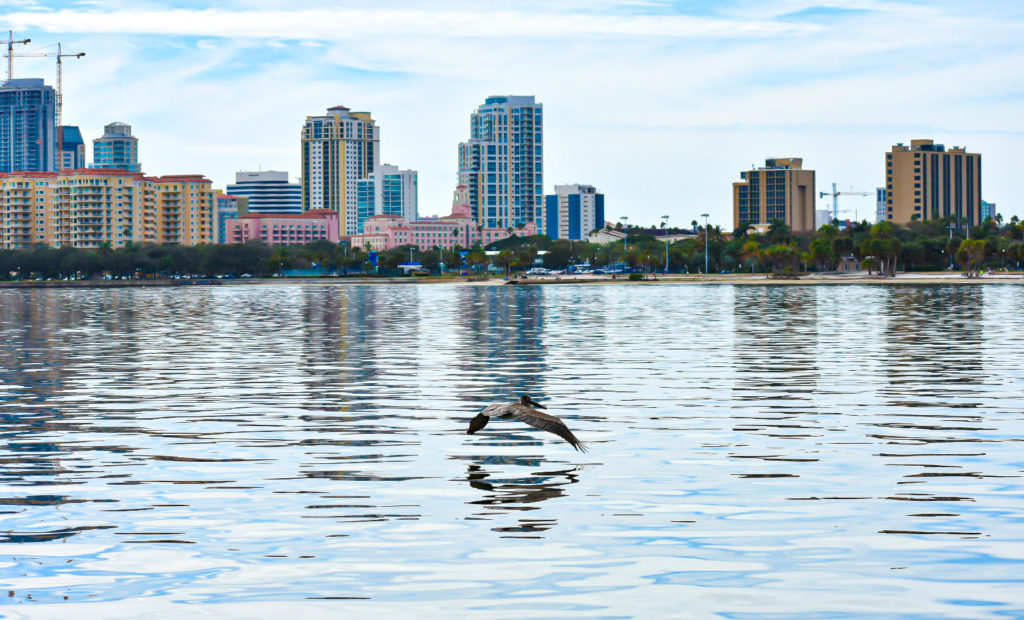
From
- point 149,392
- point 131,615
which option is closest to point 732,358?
point 149,392

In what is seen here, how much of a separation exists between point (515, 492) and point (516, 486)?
438mm

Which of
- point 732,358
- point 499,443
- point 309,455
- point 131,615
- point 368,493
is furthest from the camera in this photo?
point 732,358

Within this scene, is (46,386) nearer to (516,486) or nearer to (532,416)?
(516,486)

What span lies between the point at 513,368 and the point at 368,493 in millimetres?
20791

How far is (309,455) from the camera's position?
2000 centimetres

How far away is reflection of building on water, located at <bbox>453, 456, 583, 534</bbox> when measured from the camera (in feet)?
48.5

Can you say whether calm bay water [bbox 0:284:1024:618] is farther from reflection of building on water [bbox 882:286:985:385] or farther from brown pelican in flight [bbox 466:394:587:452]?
brown pelican in flight [bbox 466:394:587:452]

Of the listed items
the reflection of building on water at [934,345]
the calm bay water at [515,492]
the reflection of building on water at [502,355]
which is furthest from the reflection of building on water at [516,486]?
the reflection of building on water at [934,345]

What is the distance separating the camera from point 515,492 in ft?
54.4

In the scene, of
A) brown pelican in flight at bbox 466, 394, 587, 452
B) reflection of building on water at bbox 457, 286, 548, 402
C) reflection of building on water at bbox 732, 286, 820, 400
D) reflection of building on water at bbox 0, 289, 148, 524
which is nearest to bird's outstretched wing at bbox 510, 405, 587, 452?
brown pelican in flight at bbox 466, 394, 587, 452

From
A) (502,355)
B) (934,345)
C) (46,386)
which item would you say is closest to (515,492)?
(46,386)

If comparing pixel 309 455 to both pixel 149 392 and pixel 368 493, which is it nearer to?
pixel 368 493

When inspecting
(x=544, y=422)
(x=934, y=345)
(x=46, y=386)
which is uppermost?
(x=544, y=422)

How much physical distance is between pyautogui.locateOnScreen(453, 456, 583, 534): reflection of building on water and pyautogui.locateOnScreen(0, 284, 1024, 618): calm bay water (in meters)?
0.08
